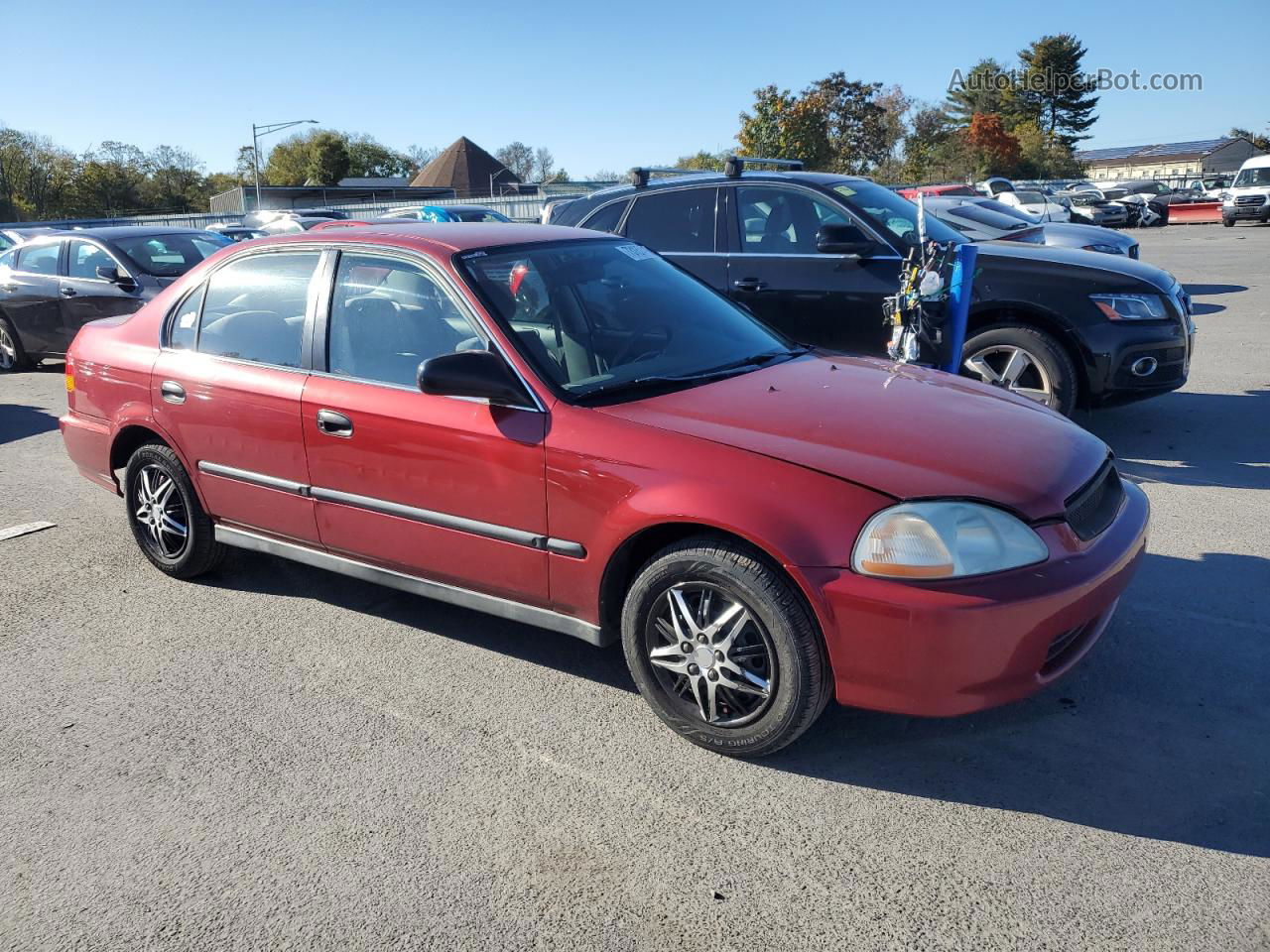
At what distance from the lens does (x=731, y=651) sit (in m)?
3.08

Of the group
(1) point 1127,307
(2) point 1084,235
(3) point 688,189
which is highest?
(3) point 688,189

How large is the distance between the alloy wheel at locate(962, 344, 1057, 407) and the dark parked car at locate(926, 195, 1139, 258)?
11.4 feet

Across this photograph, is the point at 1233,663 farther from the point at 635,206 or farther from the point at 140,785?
the point at 635,206

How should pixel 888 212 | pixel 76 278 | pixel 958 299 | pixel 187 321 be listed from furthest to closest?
1. pixel 76 278
2. pixel 888 212
3. pixel 958 299
4. pixel 187 321

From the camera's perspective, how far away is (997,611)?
9.04 ft

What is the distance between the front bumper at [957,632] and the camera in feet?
9.07

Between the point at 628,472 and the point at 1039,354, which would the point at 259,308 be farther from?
the point at 1039,354

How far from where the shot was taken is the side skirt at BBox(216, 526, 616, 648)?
11.4 ft

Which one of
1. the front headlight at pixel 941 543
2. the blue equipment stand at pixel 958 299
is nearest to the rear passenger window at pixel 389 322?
the front headlight at pixel 941 543

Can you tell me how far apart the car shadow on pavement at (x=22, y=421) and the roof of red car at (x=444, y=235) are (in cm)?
495

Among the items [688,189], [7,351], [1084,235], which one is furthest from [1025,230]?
[7,351]

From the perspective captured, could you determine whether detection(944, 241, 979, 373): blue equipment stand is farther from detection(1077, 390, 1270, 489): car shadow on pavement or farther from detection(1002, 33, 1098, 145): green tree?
detection(1002, 33, 1098, 145): green tree

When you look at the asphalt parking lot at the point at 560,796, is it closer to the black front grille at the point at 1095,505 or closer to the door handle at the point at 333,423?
the black front grille at the point at 1095,505

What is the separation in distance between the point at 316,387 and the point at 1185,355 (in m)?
5.50
